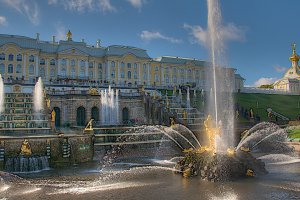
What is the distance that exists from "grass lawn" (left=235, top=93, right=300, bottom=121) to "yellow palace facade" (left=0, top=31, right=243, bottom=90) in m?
20.4

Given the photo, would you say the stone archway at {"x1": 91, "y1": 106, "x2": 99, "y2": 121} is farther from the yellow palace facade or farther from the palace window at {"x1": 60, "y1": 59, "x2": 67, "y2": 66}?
the palace window at {"x1": 60, "y1": 59, "x2": 67, "y2": 66}

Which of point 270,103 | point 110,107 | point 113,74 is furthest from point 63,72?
point 270,103

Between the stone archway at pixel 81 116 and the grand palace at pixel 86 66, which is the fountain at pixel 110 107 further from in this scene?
the grand palace at pixel 86 66

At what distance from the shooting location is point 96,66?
253 ft

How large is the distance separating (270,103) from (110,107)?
36.6m

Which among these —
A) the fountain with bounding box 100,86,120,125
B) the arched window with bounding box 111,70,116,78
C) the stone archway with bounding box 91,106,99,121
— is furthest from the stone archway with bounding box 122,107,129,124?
the arched window with bounding box 111,70,116,78

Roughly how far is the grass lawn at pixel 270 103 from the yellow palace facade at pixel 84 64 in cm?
2036

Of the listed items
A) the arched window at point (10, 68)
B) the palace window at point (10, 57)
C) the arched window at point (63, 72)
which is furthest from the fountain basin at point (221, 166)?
the palace window at point (10, 57)

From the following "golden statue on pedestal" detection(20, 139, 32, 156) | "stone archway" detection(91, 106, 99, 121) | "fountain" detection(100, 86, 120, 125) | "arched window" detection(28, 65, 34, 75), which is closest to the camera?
"golden statue on pedestal" detection(20, 139, 32, 156)

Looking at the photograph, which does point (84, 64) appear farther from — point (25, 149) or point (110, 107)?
point (25, 149)

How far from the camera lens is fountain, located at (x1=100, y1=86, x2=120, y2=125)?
147 ft

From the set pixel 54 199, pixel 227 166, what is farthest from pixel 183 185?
pixel 54 199

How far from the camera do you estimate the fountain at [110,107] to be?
44938 mm

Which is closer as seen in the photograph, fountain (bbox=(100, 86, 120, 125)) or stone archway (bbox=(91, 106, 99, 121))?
stone archway (bbox=(91, 106, 99, 121))
